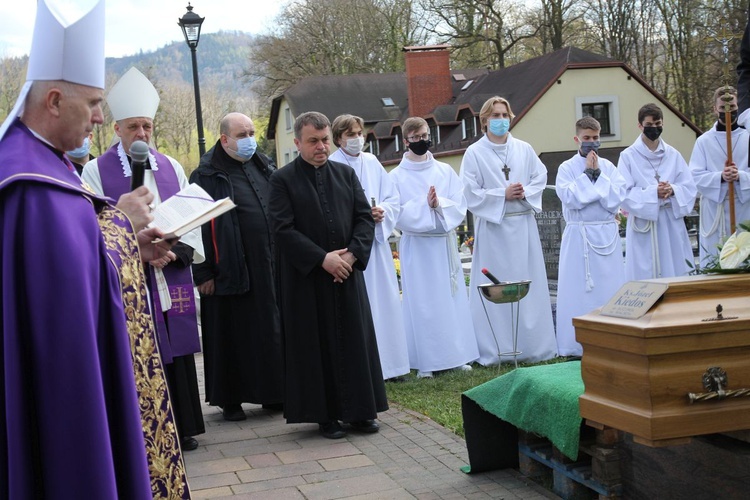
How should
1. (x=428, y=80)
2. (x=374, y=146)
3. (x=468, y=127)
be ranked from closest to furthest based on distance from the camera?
1. (x=468, y=127)
2. (x=428, y=80)
3. (x=374, y=146)

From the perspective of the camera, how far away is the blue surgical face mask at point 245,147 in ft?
26.1

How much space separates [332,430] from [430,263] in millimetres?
3216

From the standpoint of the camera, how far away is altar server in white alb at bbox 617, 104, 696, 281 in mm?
10172

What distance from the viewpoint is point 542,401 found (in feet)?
17.0

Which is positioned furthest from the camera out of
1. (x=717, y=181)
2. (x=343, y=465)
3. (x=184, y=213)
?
(x=717, y=181)

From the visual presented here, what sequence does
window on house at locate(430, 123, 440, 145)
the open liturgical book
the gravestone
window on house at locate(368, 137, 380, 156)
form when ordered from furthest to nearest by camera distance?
window on house at locate(368, 137, 380, 156)
window on house at locate(430, 123, 440, 145)
the gravestone
the open liturgical book

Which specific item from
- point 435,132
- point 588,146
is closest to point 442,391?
point 588,146

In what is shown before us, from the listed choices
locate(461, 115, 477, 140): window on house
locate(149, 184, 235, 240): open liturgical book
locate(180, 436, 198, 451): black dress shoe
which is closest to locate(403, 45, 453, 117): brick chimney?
locate(461, 115, 477, 140): window on house

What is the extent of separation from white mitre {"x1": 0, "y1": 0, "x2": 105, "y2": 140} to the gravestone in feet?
30.6

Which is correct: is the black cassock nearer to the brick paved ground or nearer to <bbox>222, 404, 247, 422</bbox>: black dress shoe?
the brick paved ground

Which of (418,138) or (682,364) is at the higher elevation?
(418,138)

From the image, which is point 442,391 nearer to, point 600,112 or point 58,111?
point 58,111

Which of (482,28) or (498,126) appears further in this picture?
(482,28)

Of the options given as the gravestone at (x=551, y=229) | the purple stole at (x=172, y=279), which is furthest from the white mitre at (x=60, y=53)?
the gravestone at (x=551, y=229)
